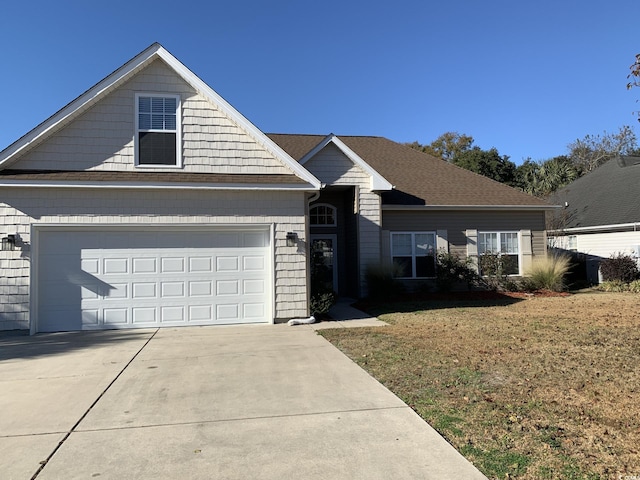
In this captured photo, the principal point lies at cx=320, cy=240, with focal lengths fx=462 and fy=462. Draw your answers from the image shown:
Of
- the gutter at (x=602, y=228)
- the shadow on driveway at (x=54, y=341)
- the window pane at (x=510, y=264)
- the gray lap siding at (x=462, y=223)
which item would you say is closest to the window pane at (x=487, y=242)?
the gray lap siding at (x=462, y=223)

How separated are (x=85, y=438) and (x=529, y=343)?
7010 mm

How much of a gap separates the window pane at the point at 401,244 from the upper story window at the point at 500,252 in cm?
276

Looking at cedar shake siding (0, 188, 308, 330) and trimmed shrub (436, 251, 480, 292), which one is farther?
trimmed shrub (436, 251, 480, 292)

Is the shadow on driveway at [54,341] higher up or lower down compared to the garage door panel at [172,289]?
lower down

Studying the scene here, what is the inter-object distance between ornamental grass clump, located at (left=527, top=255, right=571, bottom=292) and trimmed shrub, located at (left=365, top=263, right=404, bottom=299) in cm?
564

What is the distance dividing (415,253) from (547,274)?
4820mm

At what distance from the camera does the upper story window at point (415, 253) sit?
54.4ft

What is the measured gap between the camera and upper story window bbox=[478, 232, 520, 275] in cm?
1689

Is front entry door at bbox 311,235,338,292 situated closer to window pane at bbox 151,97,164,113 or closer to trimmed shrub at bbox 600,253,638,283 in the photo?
window pane at bbox 151,97,164,113

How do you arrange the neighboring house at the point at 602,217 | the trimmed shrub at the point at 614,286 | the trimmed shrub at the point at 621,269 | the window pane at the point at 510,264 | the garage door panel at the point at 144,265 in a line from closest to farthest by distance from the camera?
1. the garage door panel at the point at 144,265
2. the window pane at the point at 510,264
3. the trimmed shrub at the point at 614,286
4. the trimmed shrub at the point at 621,269
5. the neighboring house at the point at 602,217

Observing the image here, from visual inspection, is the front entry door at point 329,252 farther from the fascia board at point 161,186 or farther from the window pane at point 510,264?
the window pane at point 510,264

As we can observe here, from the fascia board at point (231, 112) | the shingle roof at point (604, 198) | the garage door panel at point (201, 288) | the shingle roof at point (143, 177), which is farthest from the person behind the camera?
the shingle roof at point (604, 198)

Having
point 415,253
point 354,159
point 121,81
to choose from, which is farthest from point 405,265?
point 121,81

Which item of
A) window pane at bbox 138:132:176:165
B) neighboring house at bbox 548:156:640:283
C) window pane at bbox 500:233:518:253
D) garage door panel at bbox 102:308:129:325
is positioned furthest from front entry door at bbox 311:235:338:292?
neighboring house at bbox 548:156:640:283
